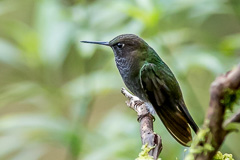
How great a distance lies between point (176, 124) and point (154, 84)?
36 cm

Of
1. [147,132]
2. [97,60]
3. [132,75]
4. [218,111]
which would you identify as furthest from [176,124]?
[97,60]

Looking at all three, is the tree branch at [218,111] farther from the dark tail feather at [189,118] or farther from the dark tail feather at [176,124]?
the dark tail feather at [189,118]

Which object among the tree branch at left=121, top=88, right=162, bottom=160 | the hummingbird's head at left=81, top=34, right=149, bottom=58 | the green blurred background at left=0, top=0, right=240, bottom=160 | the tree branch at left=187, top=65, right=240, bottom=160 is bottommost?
the tree branch at left=187, top=65, right=240, bottom=160

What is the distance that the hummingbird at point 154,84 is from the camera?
169cm

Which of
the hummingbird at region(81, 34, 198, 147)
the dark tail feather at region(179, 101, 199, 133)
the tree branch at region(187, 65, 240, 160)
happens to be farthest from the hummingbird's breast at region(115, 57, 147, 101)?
the tree branch at region(187, 65, 240, 160)

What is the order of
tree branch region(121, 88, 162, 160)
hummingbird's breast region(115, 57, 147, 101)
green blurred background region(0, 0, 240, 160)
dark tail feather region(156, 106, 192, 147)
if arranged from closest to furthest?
tree branch region(121, 88, 162, 160) < dark tail feather region(156, 106, 192, 147) < hummingbird's breast region(115, 57, 147, 101) < green blurred background region(0, 0, 240, 160)

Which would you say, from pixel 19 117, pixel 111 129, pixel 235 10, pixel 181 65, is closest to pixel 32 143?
pixel 19 117

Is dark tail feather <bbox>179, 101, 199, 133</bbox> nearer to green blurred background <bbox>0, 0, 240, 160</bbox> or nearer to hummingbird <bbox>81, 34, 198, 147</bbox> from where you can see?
hummingbird <bbox>81, 34, 198, 147</bbox>

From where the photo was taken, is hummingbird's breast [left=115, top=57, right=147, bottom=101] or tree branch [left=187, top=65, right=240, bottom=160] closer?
tree branch [left=187, top=65, right=240, bottom=160]

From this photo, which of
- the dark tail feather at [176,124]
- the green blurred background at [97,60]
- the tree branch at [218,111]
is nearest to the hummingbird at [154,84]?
the dark tail feather at [176,124]

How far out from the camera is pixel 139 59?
2.30 metres

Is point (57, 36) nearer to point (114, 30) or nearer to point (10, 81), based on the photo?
point (114, 30)

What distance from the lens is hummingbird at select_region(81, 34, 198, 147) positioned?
5.55ft

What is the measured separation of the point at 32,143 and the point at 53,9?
0.88 metres
